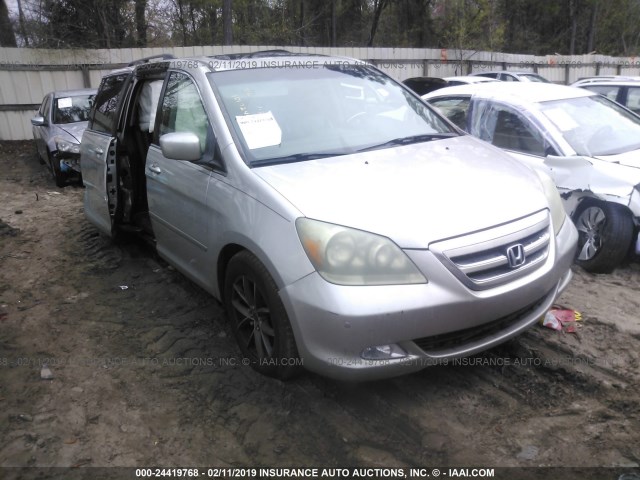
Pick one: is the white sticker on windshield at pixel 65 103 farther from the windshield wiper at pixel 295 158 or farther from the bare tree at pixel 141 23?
the bare tree at pixel 141 23

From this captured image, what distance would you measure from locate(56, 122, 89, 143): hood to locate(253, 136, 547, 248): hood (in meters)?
7.15

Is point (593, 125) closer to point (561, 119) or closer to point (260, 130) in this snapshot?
point (561, 119)

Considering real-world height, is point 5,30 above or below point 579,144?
above

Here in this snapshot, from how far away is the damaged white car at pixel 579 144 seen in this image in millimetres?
4289

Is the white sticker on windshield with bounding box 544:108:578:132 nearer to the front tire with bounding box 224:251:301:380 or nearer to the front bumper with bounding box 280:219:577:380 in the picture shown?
the front bumper with bounding box 280:219:577:380

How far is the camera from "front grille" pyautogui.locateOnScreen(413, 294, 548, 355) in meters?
2.58

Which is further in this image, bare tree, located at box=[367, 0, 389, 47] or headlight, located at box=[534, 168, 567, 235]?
bare tree, located at box=[367, 0, 389, 47]

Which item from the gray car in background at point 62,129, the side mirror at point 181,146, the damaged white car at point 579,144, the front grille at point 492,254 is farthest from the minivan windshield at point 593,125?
the gray car in background at point 62,129

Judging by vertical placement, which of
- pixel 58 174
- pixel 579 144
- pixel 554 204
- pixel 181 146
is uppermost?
pixel 181 146

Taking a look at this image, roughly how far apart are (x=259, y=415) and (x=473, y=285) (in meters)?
1.32

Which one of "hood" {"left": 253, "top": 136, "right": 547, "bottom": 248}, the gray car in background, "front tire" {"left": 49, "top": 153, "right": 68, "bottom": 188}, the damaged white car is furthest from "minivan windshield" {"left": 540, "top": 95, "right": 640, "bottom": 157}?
"front tire" {"left": 49, "top": 153, "right": 68, "bottom": 188}

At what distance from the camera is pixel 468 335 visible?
8.72 feet

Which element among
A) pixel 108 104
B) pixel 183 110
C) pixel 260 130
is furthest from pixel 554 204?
pixel 108 104

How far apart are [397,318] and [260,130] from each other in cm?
151
